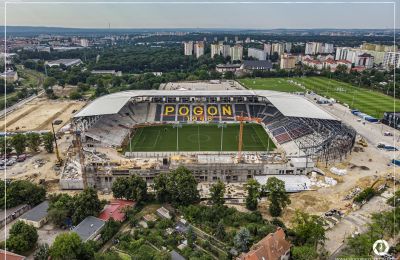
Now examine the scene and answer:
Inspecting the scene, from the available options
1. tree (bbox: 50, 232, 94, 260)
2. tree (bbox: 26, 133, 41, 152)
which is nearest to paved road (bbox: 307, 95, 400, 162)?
tree (bbox: 50, 232, 94, 260)

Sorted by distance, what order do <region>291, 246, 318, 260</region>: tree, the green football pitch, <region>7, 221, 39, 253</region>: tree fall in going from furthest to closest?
the green football pitch → <region>7, 221, 39, 253</region>: tree → <region>291, 246, 318, 260</region>: tree

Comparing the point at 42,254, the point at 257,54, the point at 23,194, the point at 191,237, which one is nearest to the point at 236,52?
the point at 257,54

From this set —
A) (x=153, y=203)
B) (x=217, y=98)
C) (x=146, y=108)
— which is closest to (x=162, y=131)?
(x=146, y=108)

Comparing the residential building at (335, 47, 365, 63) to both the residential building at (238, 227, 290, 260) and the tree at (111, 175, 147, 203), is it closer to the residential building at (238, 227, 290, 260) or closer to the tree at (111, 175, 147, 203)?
the tree at (111, 175, 147, 203)

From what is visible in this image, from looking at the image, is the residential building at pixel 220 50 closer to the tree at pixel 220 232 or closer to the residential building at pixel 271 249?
the tree at pixel 220 232

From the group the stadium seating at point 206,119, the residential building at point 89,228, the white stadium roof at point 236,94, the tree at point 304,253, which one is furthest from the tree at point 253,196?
the white stadium roof at point 236,94

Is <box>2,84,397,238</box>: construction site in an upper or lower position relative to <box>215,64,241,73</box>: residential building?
Result: lower
